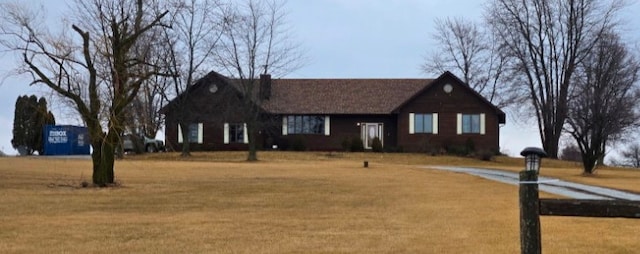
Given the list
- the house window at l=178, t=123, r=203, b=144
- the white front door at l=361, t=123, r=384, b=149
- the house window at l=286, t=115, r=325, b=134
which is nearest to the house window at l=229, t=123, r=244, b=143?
the house window at l=178, t=123, r=203, b=144

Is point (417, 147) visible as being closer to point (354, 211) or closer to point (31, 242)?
A: point (354, 211)

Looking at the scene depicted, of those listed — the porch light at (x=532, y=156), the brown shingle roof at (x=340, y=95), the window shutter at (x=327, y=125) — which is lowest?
the porch light at (x=532, y=156)

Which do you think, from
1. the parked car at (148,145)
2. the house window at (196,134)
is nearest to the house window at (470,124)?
the house window at (196,134)

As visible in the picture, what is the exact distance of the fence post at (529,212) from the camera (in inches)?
272

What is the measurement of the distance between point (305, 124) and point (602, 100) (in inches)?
897

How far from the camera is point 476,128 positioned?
56.2 m

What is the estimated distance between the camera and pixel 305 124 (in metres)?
58.1

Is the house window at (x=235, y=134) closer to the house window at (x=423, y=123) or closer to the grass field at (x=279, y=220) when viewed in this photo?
the house window at (x=423, y=123)

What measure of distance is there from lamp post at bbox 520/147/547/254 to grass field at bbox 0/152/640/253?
3462mm

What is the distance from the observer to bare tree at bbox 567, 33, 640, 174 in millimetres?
39875

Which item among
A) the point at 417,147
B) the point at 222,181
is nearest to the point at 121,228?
the point at 222,181

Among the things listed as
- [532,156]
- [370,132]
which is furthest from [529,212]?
[370,132]

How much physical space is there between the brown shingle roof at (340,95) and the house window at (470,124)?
3813 mm

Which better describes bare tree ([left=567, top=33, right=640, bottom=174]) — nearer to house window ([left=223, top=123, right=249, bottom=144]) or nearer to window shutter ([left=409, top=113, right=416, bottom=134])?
window shutter ([left=409, top=113, right=416, bottom=134])
